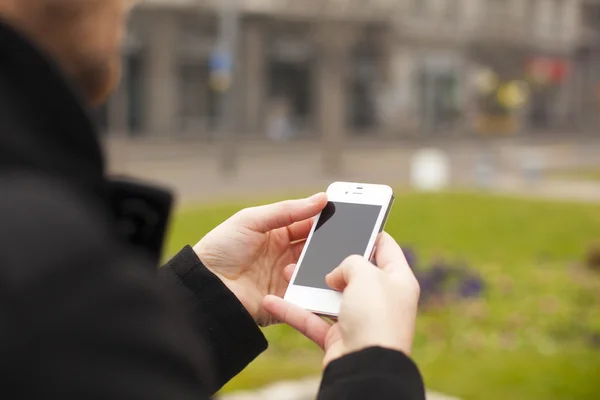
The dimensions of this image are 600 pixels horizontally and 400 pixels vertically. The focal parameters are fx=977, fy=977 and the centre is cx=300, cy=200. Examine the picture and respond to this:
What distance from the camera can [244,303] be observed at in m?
2.00

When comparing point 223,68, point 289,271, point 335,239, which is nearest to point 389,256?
point 335,239

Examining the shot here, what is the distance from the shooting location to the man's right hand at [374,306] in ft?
4.51

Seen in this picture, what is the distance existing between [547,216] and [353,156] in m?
17.3

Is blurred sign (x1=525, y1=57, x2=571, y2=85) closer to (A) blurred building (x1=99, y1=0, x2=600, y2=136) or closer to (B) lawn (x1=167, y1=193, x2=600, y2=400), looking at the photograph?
(A) blurred building (x1=99, y1=0, x2=600, y2=136)

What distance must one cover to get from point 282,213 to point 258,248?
115 millimetres

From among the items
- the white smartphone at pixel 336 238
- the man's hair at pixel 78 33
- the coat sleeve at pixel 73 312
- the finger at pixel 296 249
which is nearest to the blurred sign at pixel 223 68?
the finger at pixel 296 249

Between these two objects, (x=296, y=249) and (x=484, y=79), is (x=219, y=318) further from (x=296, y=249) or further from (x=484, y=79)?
(x=484, y=79)

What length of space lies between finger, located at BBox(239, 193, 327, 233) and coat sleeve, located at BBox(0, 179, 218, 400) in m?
1.07

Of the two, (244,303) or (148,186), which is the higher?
(148,186)

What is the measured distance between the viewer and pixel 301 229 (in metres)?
2.06

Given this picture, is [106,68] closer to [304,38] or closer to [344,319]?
[344,319]

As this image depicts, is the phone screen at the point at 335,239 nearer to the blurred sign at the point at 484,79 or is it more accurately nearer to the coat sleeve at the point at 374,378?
the coat sleeve at the point at 374,378

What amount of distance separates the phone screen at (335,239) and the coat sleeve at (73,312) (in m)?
0.90

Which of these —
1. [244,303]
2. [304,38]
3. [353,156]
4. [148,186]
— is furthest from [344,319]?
[304,38]
